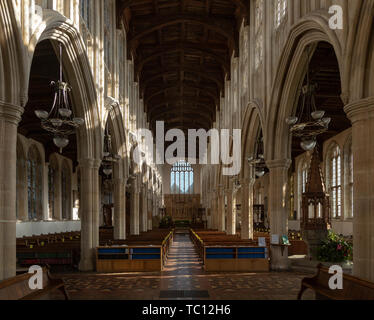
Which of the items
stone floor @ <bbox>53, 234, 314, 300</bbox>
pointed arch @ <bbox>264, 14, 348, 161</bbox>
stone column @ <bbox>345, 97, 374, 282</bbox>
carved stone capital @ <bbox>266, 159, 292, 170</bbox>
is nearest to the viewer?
stone column @ <bbox>345, 97, 374, 282</bbox>

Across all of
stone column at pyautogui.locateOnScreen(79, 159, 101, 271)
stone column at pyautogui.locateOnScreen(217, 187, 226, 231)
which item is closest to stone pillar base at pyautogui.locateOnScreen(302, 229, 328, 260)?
stone column at pyautogui.locateOnScreen(79, 159, 101, 271)

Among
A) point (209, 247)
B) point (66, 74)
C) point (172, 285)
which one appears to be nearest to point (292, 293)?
point (172, 285)

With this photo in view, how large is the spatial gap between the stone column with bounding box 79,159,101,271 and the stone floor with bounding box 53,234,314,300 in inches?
43.3

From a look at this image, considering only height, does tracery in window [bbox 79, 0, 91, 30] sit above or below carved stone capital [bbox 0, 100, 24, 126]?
above

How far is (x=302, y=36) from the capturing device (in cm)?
1151

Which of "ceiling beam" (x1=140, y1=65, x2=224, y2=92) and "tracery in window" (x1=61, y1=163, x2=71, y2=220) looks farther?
"tracery in window" (x1=61, y1=163, x2=71, y2=220)

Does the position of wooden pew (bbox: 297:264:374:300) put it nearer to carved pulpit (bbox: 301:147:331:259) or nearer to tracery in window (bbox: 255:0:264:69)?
carved pulpit (bbox: 301:147:331:259)

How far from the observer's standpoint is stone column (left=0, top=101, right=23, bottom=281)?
7.64m

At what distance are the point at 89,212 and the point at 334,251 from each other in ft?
27.4

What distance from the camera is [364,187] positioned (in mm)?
7574

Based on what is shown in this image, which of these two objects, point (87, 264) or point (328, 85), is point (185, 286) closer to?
point (87, 264)

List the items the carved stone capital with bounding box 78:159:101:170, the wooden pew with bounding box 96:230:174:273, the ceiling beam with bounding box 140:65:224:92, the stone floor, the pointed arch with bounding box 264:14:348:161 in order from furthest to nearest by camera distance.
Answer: the ceiling beam with bounding box 140:65:224:92
the carved stone capital with bounding box 78:159:101:170
the wooden pew with bounding box 96:230:174:273
the pointed arch with bounding box 264:14:348:161
the stone floor

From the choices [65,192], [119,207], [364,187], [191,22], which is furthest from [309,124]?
[65,192]

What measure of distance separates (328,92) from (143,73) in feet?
55.4
